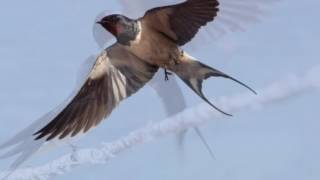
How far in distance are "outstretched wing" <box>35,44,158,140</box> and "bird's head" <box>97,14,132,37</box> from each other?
205 millimetres

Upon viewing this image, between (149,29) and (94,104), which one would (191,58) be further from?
(94,104)

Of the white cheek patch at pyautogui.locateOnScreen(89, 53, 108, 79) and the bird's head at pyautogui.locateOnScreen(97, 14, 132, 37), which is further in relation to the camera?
the white cheek patch at pyautogui.locateOnScreen(89, 53, 108, 79)

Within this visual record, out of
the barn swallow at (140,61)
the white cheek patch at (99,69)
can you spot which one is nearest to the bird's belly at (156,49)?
the barn swallow at (140,61)

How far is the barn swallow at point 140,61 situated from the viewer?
6.59ft

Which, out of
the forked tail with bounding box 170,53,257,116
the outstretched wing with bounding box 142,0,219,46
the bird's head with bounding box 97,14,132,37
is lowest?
the forked tail with bounding box 170,53,257,116

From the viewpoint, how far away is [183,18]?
2053 mm

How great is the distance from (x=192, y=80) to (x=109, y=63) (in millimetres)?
386

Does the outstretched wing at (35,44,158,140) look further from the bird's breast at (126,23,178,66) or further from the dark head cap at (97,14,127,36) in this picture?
the dark head cap at (97,14,127,36)

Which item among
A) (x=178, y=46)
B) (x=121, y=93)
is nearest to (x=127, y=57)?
(x=121, y=93)

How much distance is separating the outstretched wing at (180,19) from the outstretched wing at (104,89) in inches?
6.4

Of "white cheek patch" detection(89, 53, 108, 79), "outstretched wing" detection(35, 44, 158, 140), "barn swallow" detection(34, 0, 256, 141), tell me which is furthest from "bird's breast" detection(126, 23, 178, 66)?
"white cheek patch" detection(89, 53, 108, 79)

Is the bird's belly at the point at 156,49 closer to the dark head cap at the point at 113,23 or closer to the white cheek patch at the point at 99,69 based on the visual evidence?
the dark head cap at the point at 113,23

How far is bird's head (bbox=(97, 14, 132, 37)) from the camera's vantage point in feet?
6.46

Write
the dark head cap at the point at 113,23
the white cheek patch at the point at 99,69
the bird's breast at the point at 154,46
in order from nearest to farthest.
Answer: the dark head cap at the point at 113,23 → the bird's breast at the point at 154,46 → the white cheek patch at the point at 99,69
